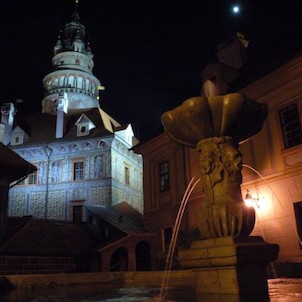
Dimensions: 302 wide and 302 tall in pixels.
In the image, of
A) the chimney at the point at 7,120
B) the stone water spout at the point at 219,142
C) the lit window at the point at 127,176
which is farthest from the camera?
the chimney at the point at 7,120

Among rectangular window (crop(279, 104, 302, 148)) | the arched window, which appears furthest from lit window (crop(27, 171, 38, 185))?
rectangular window (crop(279, 104, 302, 148))

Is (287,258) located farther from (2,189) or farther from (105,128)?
(105,128)

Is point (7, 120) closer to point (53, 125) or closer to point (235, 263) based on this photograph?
point (53, 125)

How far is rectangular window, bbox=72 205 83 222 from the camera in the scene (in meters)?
28.3

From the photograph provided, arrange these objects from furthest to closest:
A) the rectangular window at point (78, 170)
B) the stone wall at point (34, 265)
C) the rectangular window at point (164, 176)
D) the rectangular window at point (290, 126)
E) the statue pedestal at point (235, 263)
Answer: the rectangular window at point (78, 170), the rectangular window at point (164, 176), the stone wall at point (34, 265), the rectangular window at point (290, 126), the statue pedestal at point (235, 263)

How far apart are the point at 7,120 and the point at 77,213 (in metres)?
12.6

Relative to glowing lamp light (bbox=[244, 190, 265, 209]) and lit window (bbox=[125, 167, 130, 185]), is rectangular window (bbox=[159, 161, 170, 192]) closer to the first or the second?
glowing lamp light (bbox=[244, 190, 265, 209])

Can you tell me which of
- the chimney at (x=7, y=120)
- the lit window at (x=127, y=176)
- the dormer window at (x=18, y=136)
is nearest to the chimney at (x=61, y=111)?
the dormer window at (x=18, y=136)

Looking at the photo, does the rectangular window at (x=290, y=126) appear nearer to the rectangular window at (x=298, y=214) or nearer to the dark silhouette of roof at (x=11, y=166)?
the rectangular window at (x=298, y=214)

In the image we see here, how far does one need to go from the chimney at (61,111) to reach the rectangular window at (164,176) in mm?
14726

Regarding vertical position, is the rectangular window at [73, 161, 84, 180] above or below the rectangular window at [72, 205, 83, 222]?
above

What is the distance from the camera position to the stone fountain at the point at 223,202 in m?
4.54

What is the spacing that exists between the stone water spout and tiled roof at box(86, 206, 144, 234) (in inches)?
→ 609

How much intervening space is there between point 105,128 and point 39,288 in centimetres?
2439
